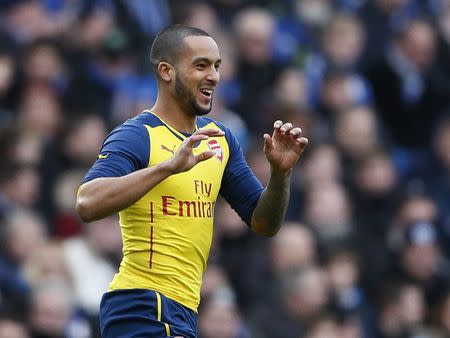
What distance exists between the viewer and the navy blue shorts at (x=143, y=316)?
6.26m

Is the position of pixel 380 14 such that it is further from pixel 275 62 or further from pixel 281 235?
pixel 281 235

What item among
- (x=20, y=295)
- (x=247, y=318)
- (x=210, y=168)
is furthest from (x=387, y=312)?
(x=210, y=168)

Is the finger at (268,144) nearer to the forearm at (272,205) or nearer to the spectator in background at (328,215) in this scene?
the forearm at (272,205)

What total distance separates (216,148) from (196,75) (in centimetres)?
40

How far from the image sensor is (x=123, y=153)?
6207mm

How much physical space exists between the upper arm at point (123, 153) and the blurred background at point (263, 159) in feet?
9.68

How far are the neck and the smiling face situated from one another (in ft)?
0.14

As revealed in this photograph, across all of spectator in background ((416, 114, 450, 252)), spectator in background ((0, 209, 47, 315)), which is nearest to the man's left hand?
spectator in background ((0, 209, 47, 315))

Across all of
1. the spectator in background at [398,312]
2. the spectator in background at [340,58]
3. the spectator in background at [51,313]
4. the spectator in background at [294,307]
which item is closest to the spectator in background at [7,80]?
the spectator in background at [51,313]

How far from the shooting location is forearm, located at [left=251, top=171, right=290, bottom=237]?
6.59m

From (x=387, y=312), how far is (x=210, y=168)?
5.12 metres

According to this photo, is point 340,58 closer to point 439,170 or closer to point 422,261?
point 439,170

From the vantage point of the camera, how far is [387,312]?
37.2 feet

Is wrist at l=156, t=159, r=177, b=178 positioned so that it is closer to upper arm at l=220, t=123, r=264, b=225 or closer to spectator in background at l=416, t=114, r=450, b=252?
upper arm at l=220, t=123, r=264, b=225
